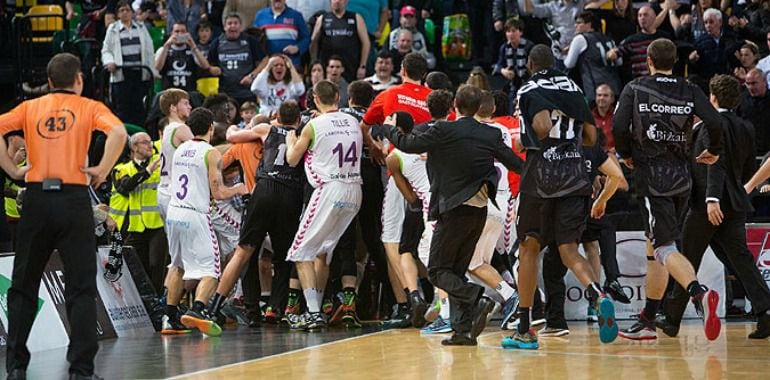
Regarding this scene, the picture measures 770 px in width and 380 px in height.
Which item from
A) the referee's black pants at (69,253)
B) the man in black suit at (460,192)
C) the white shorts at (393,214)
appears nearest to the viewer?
the referee's black pants at (69,253)

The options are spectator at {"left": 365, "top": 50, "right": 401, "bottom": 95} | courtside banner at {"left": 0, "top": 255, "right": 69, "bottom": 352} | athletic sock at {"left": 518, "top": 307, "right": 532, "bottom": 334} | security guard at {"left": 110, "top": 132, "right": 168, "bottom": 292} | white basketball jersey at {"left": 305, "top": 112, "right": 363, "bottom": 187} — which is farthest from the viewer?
spectator at {"left": 365, "top": 50, "right": 401, "bottom": 95}

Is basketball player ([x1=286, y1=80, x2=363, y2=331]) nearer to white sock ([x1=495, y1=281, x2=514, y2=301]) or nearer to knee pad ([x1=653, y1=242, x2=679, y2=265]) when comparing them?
white sock ([x1=495, y1=281, x2=514, y2=301])

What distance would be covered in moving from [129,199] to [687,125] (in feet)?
20.3

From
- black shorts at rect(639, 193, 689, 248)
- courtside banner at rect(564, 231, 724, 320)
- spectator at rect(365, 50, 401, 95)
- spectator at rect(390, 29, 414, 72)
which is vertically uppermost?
spectator at rect(390, 29, 414, 72)

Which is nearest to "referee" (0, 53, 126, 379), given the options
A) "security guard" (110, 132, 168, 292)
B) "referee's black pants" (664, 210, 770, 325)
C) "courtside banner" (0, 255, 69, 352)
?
"courtside banner" (0, 255, 69, 352)

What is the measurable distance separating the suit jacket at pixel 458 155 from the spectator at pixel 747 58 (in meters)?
7.16

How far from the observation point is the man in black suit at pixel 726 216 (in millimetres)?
10531

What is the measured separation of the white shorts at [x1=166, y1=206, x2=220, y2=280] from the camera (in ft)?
38.7

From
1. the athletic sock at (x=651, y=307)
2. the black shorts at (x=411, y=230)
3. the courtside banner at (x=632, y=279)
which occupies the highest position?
the black shorts at (x=411, y=230)

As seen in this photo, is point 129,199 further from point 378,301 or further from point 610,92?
point 610,92

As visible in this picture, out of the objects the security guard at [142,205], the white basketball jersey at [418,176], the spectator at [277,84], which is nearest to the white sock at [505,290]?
the white basketball jersey at [418,176]

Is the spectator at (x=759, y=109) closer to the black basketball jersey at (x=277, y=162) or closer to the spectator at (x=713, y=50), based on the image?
the spectator at (x=713, y=50)

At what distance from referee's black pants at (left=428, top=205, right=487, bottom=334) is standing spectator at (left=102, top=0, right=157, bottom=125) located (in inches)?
353

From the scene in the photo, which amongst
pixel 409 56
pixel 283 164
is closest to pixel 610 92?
pixel 409 56
